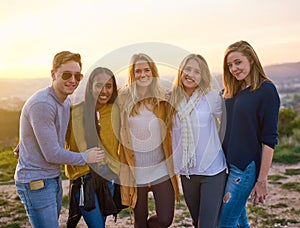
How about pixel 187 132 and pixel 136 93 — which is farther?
pixel 136 93

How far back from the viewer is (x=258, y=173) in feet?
9.45

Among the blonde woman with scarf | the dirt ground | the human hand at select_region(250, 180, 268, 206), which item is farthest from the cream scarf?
the dirt ground

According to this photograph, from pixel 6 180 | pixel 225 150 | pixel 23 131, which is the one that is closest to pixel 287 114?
pixel 6 180

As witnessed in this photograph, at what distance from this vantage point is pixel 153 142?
3154 mm

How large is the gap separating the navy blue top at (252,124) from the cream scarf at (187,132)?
11.6 inches

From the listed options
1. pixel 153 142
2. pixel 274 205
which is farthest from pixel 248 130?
pixel 274 205

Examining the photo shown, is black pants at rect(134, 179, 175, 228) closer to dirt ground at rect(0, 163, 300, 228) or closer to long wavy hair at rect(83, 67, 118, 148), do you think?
long wavy hair at rect(83, 67, 118, 148)

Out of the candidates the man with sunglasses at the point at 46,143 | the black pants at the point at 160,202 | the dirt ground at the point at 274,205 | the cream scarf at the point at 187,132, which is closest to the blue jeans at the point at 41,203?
the man with sunglasses at the point at 46,143

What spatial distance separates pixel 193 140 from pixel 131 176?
0.59m

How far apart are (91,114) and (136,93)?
1.44ft

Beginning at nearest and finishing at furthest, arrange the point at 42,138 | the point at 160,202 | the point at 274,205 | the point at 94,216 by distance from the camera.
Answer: the point at 42,138, the point at 94,216, the point at 160,202, the point at 274,205

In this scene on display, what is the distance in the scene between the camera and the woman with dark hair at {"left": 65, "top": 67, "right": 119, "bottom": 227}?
2953 millimetres

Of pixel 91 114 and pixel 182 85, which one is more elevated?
pixel 182 85

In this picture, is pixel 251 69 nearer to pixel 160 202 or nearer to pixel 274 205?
pixel 160 202
